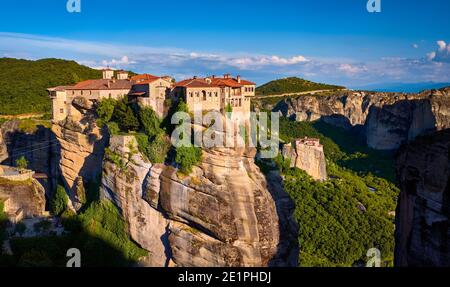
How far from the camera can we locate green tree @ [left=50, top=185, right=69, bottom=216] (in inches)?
1613

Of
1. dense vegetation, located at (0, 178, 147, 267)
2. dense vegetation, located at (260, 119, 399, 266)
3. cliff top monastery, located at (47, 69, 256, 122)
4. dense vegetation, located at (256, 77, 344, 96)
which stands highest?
dense vegetation, located at (256, 77, 344, 96)

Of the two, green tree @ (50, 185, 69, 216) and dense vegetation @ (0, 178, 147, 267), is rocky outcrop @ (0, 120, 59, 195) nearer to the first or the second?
green tree @ (50, 185, 69, 216)

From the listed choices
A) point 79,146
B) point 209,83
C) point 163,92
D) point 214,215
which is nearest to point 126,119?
point 163,92

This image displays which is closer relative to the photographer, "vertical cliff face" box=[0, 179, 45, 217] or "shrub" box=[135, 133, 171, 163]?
"shrub" box=[135, 133, 171, 163]

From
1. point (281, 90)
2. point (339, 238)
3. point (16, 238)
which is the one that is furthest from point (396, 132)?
point (16, 238)

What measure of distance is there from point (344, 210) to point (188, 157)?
26870 mm

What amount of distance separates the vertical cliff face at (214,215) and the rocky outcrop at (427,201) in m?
12.9

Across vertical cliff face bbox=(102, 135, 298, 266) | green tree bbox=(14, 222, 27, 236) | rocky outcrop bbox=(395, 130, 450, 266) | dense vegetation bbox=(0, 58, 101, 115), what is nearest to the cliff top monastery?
vertical cliff face bbox=(102, 135, 298, 266)

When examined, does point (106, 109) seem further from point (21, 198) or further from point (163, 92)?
point (21, 198)

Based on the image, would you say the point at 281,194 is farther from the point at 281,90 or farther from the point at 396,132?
the point at 281,90

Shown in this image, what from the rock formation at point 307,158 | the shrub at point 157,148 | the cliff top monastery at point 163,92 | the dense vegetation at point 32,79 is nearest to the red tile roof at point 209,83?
the cliff top monastery at point 163,92

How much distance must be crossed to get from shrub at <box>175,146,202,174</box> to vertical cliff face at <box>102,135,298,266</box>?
0.40 m

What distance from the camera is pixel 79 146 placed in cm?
3984

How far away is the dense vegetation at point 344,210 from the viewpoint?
46.0 metres
